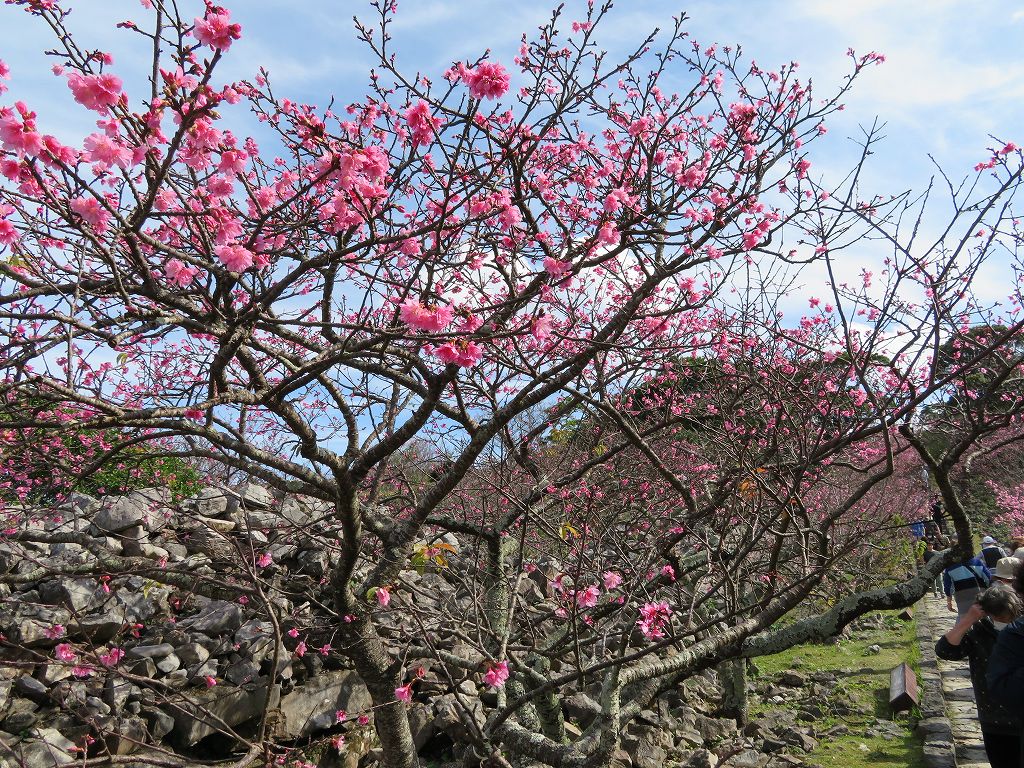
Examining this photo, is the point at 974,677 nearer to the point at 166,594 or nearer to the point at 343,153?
Answer: the point at 343,153

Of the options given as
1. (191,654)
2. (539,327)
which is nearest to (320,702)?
(191,654)

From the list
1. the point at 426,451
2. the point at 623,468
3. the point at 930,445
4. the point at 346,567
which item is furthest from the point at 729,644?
the point at 930,445

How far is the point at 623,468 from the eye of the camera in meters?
9.12

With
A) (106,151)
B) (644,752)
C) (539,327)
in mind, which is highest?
(106,151)

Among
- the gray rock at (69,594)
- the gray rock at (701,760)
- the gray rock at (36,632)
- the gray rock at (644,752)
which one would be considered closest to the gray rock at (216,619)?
Answer: the gray rock at (69,594)

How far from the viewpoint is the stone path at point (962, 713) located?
19.5 feet

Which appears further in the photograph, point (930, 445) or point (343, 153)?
point (930, 445)

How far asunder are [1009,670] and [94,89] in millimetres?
4789

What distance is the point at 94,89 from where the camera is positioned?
252cm

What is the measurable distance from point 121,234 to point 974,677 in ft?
18.8

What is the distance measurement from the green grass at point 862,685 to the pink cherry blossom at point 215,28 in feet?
23.8

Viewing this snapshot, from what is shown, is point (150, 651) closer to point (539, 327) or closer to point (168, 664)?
point (168, 664)

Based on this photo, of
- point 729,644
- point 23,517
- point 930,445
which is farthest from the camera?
Answer: point 930,445

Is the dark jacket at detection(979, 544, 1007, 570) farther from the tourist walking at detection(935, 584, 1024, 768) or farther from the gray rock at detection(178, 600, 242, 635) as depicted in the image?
the gray rock at detection(178, 600, 242, 635)
